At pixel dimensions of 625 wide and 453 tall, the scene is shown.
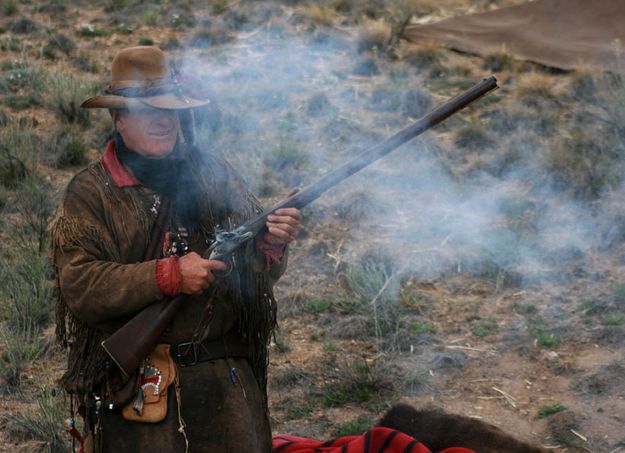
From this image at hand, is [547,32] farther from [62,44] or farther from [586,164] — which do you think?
[62,44]

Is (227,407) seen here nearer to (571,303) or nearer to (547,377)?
(547,377)

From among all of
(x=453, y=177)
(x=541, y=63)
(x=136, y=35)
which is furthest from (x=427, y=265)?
(x=136, y=35)

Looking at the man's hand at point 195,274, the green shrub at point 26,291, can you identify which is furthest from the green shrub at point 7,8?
the man's hand at point 195,274

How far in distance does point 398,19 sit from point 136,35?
3513 millimetres

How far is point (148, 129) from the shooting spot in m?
2.93

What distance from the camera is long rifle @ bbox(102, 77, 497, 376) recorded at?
2787mm

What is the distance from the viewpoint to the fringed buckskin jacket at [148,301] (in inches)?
111

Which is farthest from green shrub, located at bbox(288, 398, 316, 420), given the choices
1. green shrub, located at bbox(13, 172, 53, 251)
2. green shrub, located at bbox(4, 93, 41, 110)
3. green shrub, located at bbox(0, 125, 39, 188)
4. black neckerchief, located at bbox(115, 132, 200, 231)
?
green shrub, located at bbox(4, 93, 41, 110)

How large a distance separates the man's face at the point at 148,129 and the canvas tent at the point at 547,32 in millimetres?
6386

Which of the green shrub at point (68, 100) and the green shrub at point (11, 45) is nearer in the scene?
the green shrub at point (68, 100)

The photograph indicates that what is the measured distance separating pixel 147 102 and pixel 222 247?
0.51 m

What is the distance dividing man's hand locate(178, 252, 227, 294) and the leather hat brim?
1.60 ft

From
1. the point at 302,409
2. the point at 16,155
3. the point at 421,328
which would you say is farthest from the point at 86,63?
the point at 302,409

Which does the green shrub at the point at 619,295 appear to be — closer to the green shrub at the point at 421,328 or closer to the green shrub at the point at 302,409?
the green shrub at the point at 421,328
